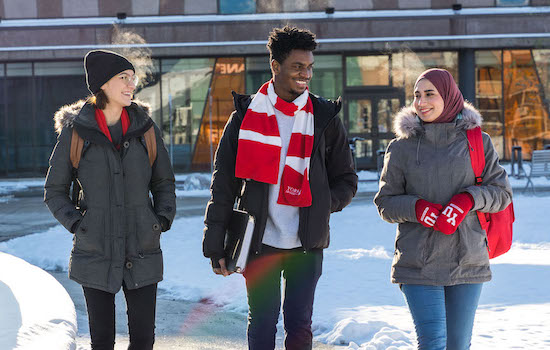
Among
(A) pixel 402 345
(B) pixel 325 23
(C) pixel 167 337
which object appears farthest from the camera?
(B) pixel 325 23

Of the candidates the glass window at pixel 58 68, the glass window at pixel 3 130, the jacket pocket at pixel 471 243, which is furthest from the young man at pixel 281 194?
the glass window at pixel 3 130

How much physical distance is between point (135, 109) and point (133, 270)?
32.5 inches

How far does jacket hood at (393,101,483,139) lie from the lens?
157 inches

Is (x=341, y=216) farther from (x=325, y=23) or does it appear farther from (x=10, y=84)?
(x=10, y=84)

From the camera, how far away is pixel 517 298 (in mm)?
6934

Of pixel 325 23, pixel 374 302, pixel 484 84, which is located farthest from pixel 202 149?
pixel 374 302

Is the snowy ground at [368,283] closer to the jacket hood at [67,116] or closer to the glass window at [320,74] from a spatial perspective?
the jacket hood at [67,116]

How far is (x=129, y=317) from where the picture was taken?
3.89 meters

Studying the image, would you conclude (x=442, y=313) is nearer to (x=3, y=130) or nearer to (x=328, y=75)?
(x=328, y=75)

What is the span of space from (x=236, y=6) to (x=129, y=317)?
75.3 feet

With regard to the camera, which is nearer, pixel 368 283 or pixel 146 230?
pixel 146 230

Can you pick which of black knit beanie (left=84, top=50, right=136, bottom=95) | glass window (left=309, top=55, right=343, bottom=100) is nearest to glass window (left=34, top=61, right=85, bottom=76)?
glass window (left=309, top=55, right=343, bottom=100)

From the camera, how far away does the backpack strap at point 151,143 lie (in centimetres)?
400

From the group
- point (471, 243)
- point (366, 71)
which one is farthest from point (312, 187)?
point (366, 71)
